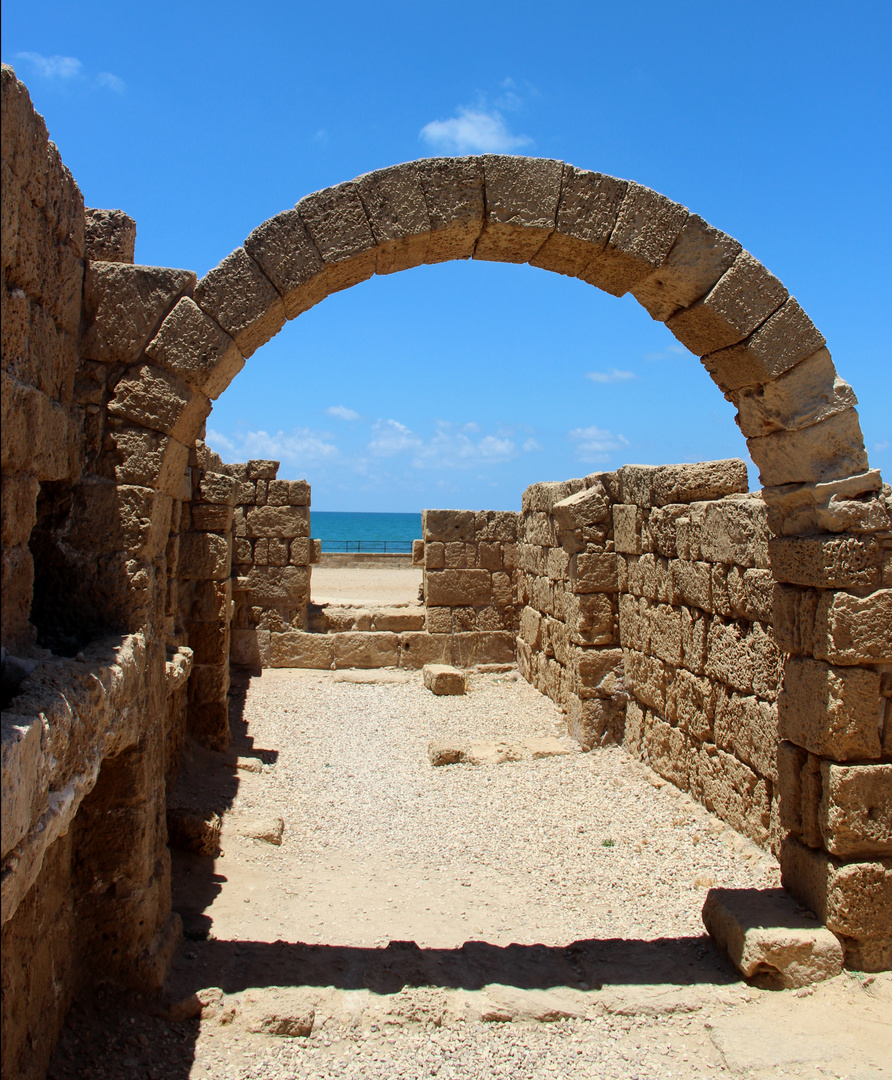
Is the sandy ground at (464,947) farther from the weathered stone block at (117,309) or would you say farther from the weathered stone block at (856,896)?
the weathered stone block at (117,309)

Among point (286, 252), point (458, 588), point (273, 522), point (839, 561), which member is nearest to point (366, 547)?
point (458, 588)

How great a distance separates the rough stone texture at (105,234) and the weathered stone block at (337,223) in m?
0.98

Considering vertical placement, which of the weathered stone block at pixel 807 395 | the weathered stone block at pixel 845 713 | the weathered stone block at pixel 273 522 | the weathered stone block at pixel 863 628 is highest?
the weathered stone block at pixel 807 395

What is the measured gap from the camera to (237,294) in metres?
4.07

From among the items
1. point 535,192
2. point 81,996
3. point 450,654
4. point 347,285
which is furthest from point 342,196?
point 450,654

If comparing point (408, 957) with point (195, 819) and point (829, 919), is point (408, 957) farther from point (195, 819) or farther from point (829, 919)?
point (829, 919)

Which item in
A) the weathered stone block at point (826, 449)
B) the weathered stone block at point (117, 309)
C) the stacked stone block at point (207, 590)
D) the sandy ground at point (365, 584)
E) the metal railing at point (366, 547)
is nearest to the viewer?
the weathered stone block at point (117, 309)

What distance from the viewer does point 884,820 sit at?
4.18 meters

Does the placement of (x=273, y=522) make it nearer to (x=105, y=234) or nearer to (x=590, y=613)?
(x=590, y=613)

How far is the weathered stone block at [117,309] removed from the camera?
3.97 m

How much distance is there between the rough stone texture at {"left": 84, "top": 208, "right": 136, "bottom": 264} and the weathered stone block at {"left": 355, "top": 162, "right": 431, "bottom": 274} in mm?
1292

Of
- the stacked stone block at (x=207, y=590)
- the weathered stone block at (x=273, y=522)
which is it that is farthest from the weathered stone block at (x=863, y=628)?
the weathered stone block at (x=273, y=522)

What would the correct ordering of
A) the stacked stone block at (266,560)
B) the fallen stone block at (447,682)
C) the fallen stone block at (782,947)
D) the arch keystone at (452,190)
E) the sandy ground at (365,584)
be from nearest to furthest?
the fallen stone block at (782,947) → the arch keystone at (452,190) → the fallen stone block at (447,682) → the stacked stone block at (266,560) → the sandy ground at (365,584)

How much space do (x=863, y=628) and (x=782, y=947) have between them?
1681 mm
